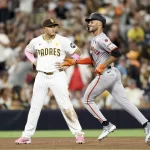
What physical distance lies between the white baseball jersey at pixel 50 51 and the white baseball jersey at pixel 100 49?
407 mm

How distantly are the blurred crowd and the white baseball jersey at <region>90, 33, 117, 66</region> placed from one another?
16.2ft

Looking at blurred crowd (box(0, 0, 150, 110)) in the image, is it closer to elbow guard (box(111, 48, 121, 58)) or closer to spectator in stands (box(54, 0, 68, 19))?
spectator in stands (box(54, 0, 68, 19))

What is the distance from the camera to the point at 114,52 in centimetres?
1062

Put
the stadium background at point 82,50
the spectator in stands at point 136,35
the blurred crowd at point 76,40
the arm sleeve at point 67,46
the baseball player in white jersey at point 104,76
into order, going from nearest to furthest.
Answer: the baseball player in white jersey at point 104,76
the arm sleeve at point 67,46
the stadium background at point 82,50
the blurred crowd at point 76,40
the spectator in stands at point 136,35

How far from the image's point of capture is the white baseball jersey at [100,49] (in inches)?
424

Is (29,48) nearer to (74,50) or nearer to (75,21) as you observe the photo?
(74,50)

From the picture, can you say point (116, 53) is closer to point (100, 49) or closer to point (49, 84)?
point (100, 49)

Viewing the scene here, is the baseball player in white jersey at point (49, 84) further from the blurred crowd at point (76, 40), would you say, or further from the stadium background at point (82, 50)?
the blurred crowd at point (76, 40)

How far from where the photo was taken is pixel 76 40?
704 inches

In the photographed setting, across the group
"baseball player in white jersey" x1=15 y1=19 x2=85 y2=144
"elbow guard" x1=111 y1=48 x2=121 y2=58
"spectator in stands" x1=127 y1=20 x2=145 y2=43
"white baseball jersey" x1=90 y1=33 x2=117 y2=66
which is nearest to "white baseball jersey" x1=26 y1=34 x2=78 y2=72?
"baseball player in white jersey" x1=15 y1=19 x2=85 y2=144

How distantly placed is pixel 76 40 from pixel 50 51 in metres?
6.99

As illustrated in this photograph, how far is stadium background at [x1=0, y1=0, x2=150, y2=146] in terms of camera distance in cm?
1570

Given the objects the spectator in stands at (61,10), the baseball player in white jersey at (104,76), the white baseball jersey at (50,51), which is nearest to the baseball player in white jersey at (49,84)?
the white baseball jersey at (50,51)

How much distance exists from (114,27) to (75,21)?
1.34 m
